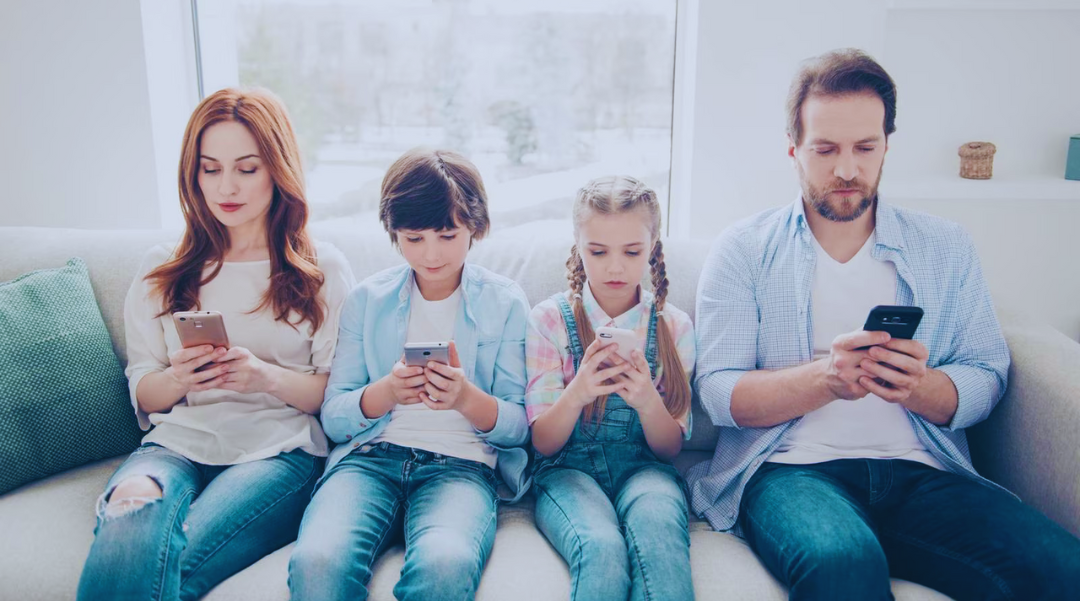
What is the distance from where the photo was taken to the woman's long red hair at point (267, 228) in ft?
5.78

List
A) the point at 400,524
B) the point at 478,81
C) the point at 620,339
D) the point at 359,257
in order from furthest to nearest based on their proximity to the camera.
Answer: the point at 478,81
the point at 359,257
the point at 400,524
the point at 620,339

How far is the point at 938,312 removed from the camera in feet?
5.56

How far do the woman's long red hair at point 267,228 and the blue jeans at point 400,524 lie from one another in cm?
36

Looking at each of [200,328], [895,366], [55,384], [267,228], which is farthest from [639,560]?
[55,384]

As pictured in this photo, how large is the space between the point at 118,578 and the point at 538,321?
90 centimetres

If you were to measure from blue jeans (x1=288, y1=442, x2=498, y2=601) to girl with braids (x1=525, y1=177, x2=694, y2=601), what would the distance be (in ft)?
0.51

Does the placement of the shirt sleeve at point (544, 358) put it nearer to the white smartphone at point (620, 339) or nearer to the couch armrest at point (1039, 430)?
the white smartphone at point (620, 339)

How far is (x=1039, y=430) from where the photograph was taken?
1.59 meters

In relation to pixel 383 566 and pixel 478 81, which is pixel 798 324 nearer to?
pixel 383 566

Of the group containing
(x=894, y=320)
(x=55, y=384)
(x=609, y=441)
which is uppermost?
(x=894, y=320)

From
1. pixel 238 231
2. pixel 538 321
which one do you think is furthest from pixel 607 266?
pixel 238 231

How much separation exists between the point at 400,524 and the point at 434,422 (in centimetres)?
22

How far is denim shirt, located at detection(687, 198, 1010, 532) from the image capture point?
1667 millimetres

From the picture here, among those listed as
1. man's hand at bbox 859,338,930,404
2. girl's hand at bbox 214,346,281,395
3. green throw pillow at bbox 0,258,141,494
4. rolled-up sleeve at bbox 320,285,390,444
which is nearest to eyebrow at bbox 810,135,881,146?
man's hand at bbox 859,338,930,404
